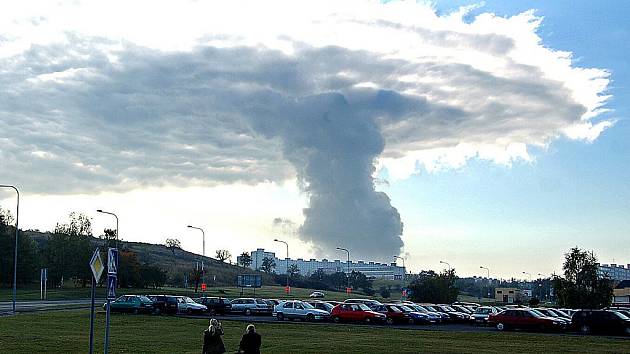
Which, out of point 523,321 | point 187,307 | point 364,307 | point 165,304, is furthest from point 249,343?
point 187,307

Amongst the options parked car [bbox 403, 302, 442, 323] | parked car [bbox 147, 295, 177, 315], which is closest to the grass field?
parked car [bbox 147, 295, 177, 315]

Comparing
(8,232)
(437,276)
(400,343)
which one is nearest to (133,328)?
(400,343)

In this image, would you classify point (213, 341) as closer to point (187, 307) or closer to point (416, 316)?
point (416, 316)

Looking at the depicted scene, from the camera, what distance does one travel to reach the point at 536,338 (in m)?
43.7

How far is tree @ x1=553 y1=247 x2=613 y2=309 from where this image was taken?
74062 mm

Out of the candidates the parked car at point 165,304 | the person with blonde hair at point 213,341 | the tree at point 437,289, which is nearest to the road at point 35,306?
the parked car at point 165,304

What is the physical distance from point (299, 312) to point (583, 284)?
27944 millimetres

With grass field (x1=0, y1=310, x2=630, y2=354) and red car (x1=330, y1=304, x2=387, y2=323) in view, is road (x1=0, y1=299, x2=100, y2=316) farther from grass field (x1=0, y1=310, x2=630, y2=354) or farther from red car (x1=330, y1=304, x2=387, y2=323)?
red car (x1=330, y1=304, x2=387, y2=323)

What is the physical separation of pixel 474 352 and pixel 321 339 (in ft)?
32.6

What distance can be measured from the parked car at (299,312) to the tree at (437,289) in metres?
43.0

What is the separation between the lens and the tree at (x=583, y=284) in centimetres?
7406

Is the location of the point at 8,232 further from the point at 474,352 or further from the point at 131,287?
the point at 474,352

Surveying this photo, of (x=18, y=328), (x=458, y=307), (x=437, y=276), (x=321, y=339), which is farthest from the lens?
(x=437, y=276)

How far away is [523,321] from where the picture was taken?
5350 cm
